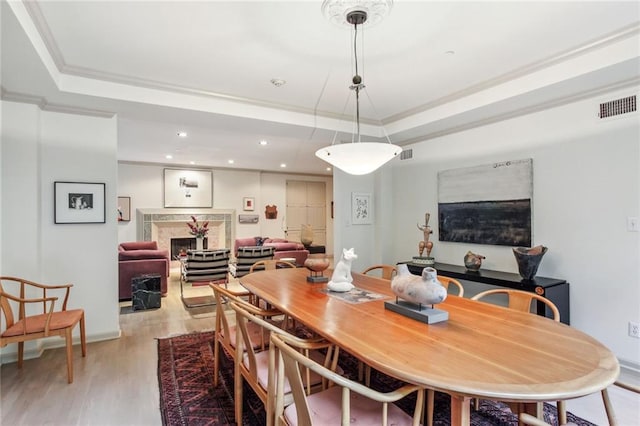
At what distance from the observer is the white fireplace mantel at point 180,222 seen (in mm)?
7949

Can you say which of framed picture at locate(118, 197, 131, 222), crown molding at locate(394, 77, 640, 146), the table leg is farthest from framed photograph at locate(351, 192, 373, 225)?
framed picture at locate(118, 197, 131, 222)

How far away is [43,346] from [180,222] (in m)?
5.41

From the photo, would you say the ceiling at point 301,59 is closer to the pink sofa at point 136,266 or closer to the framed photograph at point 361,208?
the framed photograph at point 361,208

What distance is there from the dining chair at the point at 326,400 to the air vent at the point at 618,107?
9.82ft

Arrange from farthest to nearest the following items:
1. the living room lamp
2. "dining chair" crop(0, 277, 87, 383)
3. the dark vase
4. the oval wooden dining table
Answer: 1. the dark vase
2. "dining chair" crop(0, 277, 87, 383)
3. the living room lamp
4. the oval wooden dining table

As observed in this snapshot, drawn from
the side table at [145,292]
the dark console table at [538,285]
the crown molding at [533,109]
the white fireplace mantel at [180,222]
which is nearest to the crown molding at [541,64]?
the crown molding at [533,109]

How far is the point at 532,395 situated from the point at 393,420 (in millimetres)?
584

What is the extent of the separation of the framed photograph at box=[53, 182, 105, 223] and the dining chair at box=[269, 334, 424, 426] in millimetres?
2894

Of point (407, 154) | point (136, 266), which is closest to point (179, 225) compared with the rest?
point (136, 266)

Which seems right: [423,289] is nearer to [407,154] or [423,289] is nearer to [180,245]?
[407,154]

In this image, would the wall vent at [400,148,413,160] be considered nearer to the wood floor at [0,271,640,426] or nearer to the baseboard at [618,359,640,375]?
the baseboard at [618,359,640,375]

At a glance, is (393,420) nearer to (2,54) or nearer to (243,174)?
(2,54)

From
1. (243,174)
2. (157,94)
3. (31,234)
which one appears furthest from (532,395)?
(243,174)

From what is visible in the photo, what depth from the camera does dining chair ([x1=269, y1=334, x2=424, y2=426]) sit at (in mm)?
1129
